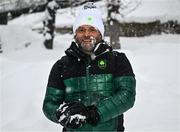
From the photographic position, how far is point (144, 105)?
28.6 feet

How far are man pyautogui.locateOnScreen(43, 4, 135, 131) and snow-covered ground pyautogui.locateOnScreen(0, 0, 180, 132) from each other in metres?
4.11

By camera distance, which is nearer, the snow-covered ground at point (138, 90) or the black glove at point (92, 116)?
the black glove at point (92, 116)

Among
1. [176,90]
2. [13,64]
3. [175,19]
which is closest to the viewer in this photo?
[176,90]

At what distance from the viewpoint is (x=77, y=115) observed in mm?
3016

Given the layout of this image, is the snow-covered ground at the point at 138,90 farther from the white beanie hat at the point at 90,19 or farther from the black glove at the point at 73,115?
the black glove at the point at 73,115

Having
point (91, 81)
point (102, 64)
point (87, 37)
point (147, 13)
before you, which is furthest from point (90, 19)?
point (147, 13)

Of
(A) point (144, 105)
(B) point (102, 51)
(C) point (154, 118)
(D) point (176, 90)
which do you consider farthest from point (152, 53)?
(B) point (102, 51)

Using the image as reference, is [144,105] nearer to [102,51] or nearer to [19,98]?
[19,98]

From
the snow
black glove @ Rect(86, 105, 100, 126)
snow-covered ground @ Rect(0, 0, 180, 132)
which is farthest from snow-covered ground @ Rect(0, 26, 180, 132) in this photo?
the snow

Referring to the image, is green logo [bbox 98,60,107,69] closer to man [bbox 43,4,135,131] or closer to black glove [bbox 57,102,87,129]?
man [bbox 43,4,135,131]

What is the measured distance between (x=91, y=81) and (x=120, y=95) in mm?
258

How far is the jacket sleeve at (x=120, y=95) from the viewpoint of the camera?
10.3 ft

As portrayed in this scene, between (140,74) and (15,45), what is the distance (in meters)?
6.56

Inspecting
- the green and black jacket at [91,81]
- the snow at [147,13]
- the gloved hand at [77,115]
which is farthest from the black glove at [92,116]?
the snow at [147,13]
